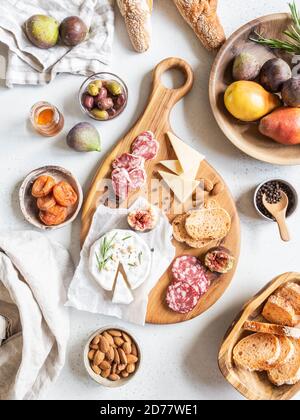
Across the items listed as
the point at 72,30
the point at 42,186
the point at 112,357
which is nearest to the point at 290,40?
the point at 72,30

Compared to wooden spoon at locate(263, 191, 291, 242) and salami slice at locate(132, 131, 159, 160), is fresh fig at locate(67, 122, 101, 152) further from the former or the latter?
wooden spoon at locate(263, 191, 291, 242)

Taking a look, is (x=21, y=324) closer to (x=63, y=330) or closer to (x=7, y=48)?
(x=63, y=330)

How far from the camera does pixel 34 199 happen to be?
1559 mm

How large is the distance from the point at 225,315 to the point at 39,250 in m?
0.58

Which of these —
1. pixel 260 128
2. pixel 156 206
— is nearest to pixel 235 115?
pixel 260 128

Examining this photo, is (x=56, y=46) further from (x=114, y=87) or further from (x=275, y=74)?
(x=275, y=74)

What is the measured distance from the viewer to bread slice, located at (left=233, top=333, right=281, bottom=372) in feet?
4.76

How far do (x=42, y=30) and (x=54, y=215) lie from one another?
530 mm

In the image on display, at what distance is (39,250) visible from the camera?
1511 millimetres

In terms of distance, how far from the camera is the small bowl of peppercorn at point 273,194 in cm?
151

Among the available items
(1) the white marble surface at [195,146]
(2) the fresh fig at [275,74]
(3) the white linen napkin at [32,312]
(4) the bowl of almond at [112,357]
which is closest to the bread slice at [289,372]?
(1) the white marble surface at [195,146]

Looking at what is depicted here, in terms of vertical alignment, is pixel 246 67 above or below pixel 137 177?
above

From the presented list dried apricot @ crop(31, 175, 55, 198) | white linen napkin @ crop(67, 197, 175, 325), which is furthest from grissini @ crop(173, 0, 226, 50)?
dried apricot @ crop(31, 175, 55, 198)

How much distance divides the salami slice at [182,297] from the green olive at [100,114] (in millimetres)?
519
